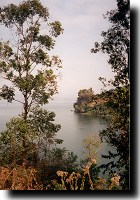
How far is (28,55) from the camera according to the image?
442 cm

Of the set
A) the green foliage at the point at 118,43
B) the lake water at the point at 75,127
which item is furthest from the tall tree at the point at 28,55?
the green foliage at the point at 118,43

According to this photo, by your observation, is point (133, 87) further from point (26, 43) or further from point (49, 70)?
point (26, 43)

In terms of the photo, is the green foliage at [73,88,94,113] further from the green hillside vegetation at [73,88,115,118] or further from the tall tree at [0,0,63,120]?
the tall tree at [0,0,63,120]

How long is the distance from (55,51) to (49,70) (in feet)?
0.90

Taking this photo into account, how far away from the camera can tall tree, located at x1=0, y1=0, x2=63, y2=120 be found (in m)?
4.19

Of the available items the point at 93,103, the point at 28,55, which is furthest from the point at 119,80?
the point at 28,55

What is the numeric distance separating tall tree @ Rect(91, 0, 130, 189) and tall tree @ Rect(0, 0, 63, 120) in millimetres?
638

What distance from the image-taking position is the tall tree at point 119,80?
372 cm

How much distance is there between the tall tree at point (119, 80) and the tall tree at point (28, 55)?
638 millimetres

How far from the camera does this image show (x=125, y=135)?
12.2ft

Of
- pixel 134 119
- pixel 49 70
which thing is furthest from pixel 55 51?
pixel 134 119

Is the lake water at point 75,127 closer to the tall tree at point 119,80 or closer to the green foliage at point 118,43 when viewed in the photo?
the tall tree at point 119,80

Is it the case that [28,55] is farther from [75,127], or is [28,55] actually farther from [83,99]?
[75,127]

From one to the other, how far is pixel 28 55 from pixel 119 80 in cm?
123
